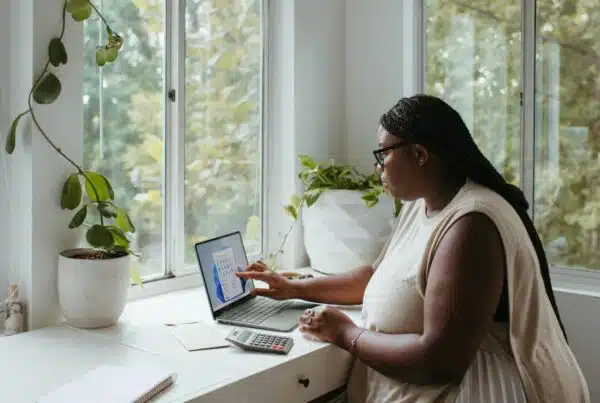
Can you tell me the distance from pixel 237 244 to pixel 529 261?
0.88 m

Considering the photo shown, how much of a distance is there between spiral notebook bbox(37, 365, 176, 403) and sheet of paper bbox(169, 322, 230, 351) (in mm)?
205

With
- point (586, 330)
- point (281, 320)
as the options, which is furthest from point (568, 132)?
point (281, 320)

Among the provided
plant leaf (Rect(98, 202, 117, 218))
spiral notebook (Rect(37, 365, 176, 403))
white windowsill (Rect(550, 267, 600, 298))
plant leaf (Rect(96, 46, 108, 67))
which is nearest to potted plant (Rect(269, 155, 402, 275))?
white windowsill (Rect(550, 267, 600, 298))

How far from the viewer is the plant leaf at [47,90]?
1.51 m

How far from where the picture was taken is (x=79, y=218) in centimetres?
160

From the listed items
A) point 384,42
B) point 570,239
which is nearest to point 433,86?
point 384,42

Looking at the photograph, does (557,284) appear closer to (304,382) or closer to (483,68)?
(483,68)

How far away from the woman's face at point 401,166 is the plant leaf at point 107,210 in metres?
0.72

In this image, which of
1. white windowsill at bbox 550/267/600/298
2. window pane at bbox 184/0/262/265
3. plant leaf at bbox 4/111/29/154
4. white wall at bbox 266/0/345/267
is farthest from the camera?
white wall at bbox 266/0/345/267

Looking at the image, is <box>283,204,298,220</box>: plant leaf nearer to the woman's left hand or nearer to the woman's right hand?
the woman's right hand

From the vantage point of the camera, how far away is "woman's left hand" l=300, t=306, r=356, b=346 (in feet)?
4.86

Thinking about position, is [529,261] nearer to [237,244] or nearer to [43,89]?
[237,244]

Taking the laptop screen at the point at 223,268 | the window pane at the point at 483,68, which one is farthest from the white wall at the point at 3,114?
the window pane at the point at 483,68

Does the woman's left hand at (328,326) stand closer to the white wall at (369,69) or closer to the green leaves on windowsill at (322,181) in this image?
the green leaves on windowsill at (322,181)
